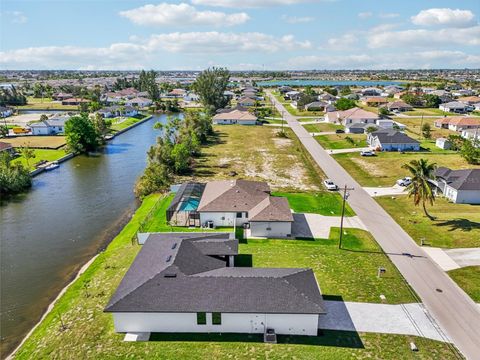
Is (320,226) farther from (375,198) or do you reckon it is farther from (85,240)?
(85,240)

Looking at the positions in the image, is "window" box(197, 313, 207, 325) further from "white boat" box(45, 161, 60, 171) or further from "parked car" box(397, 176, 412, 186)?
"white boat" box(45, 161, 60, 171)

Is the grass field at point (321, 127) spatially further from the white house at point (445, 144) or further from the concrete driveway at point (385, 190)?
the concrete driveway at point (385, 190)

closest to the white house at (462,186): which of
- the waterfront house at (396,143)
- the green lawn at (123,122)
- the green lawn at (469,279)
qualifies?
the green lawn at (469,279)

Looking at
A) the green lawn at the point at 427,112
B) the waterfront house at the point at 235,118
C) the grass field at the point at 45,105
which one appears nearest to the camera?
the waterfront house at the point at 235,118

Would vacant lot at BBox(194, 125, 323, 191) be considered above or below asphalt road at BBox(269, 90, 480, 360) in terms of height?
above

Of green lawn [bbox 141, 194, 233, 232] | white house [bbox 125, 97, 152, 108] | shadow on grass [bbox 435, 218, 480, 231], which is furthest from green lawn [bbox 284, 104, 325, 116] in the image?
green lawn [bbox 141, 194, 233, 232]

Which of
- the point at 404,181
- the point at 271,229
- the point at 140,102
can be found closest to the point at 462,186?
the point at 404,181

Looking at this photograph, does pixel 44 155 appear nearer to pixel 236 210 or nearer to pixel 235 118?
pixel 236 210
